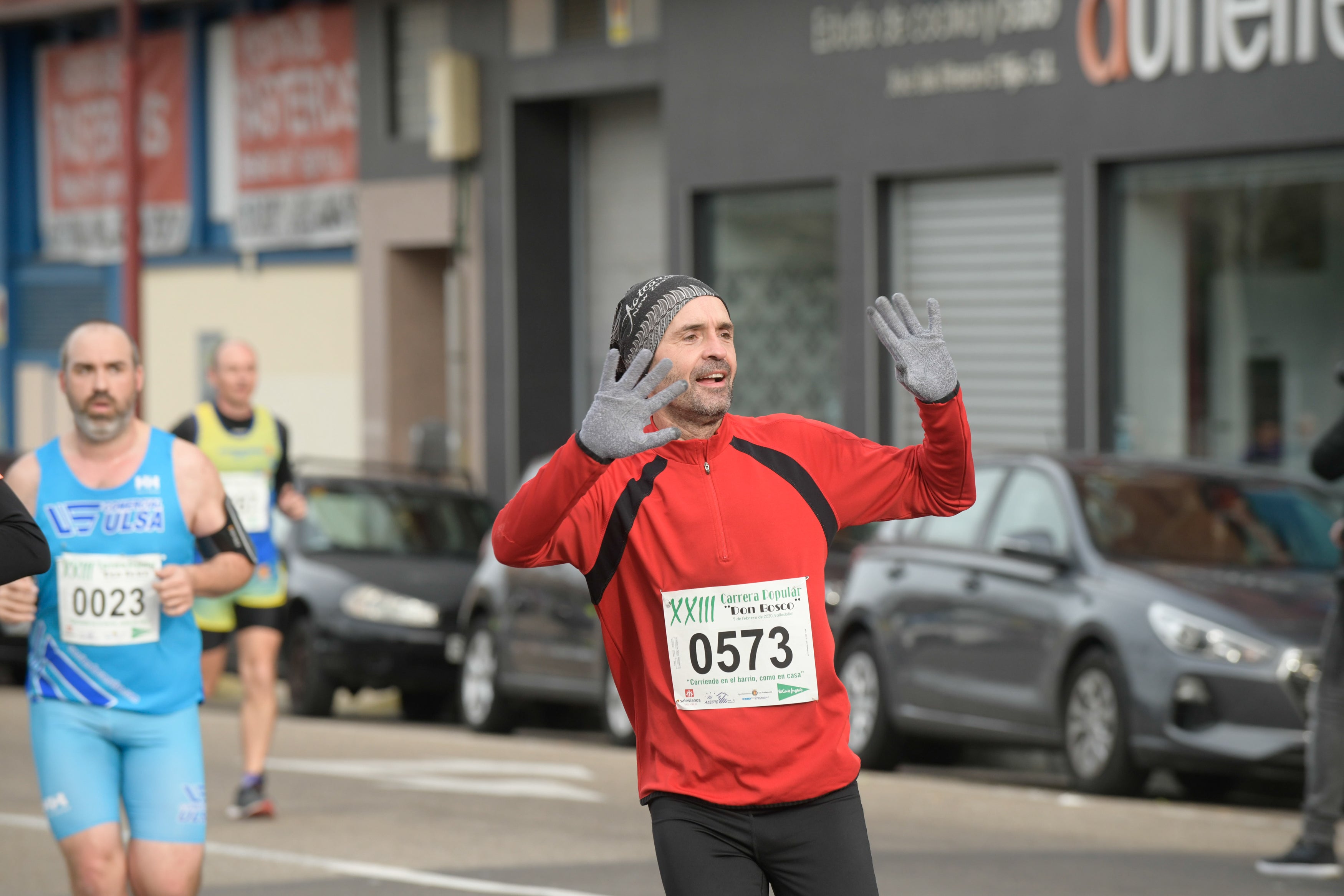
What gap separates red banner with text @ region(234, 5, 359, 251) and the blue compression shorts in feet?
59.5

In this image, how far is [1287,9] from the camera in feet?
52.9

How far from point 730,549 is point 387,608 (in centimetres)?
1133

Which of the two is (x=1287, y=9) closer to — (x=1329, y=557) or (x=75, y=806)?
(x=1329, y=557)

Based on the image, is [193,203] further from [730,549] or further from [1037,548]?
[730,549]

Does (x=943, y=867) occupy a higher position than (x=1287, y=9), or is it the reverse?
(x=1287, y=9)

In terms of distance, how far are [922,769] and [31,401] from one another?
19.5 metres

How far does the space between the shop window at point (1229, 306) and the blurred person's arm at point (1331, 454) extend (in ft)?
27.9

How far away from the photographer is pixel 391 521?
16.9 meters

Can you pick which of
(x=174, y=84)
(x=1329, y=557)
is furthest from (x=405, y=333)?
(x=1329, y=557)

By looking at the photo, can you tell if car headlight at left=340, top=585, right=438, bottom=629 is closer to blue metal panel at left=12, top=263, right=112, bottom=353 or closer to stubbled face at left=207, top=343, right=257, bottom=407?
stubbled face at left=207, top=343, right=257, bottom=407

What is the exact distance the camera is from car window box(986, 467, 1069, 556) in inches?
449

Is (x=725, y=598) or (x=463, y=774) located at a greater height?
(x=725, y=598)

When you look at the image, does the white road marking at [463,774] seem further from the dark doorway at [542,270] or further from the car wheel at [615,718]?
the dark doorway at [542,270]

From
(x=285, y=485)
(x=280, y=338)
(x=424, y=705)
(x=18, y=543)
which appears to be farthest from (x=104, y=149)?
(x=18, y=543)
